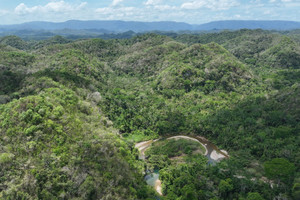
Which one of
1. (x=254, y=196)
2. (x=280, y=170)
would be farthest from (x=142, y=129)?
(x=280, y=170)

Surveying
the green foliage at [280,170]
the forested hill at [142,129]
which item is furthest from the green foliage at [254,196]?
the green foliage at [280,170]

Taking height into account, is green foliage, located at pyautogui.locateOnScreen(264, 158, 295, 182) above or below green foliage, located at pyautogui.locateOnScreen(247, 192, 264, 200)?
above

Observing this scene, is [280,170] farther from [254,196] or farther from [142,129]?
[142,129]

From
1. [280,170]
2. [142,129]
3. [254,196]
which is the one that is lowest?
[142,129]

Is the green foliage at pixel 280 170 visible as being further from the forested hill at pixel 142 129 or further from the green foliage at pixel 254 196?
the green foliage at pixel 254 196

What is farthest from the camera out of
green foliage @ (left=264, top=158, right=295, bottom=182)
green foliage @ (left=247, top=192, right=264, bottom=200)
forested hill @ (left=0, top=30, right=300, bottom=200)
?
green foliage @ (left=264, top=158, right=295, bottom=182)

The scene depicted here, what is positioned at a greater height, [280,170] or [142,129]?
[280,170]

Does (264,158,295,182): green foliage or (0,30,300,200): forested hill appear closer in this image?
(0,30,300,200): forested hill

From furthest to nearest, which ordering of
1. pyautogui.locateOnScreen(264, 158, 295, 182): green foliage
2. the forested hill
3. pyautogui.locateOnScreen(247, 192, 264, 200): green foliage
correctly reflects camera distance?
pyautogui.locateOnScreen(264, 158, 295, 182): green foliage → the forested hill → pyautogui.locateOnScreen(247, 192, 264, 200): green foliage

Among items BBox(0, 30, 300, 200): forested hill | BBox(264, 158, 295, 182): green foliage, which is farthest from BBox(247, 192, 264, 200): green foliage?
BBox(264, 158, 295, 182): green foliage

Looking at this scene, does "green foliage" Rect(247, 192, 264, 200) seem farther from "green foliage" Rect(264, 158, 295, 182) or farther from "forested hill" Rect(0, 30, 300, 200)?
"green foliage" Rect(264, 158, 295, 182)

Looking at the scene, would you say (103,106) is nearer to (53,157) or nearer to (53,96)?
(53,96)
